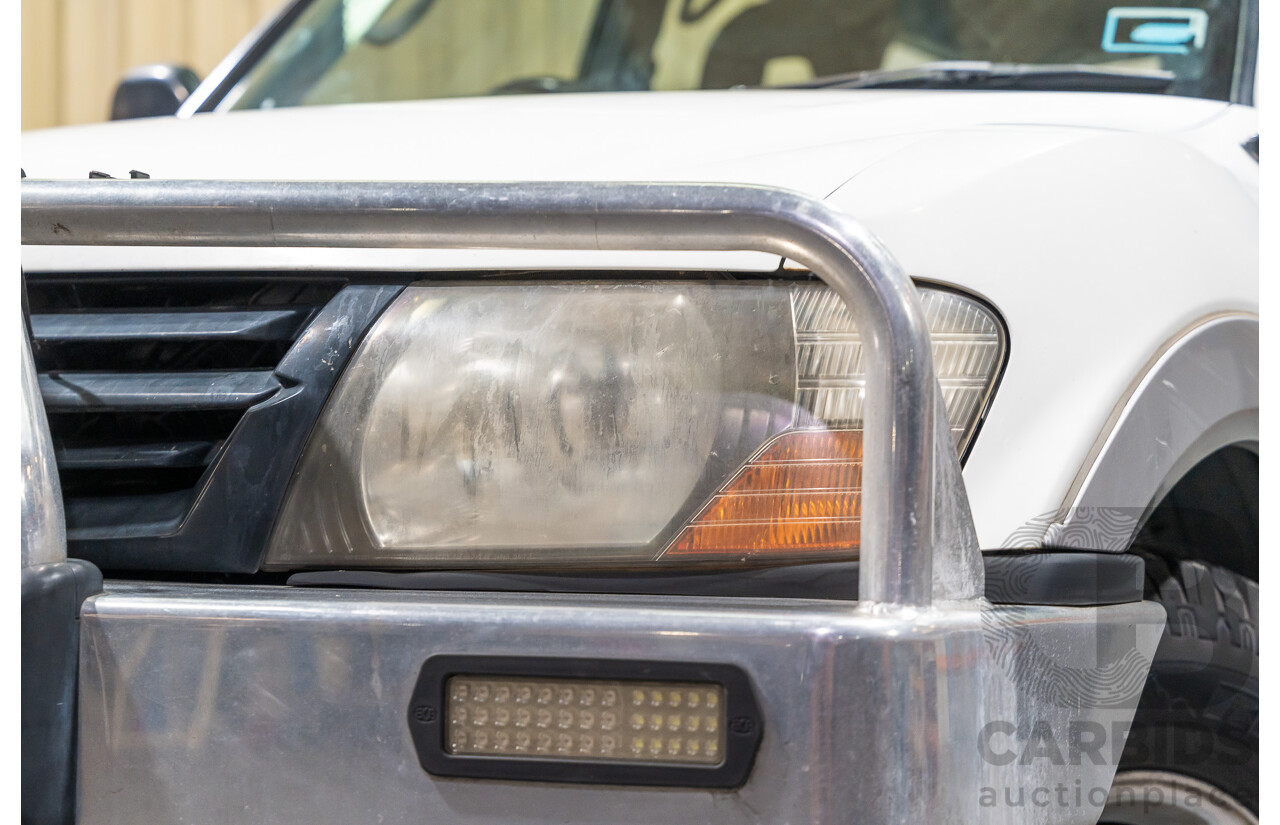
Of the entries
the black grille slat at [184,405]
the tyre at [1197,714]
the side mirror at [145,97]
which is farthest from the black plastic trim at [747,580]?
the side mirror at [145,97]

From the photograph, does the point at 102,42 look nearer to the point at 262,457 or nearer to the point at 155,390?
the point at 155,390

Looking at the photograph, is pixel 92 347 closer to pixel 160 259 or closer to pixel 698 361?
pixel 160 259

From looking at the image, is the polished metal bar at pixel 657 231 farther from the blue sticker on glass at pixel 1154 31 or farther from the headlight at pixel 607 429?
the blue sticker on glass at pixel 1154 31

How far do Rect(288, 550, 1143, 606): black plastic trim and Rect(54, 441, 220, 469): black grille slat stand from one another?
166mm

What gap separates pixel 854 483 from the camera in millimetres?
1077

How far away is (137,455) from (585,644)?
55 centimetres

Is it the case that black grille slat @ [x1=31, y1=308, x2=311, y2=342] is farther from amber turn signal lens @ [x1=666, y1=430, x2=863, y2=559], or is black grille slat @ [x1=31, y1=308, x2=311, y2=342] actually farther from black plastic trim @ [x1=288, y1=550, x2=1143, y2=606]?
amber turn signal lens @ [x1=666, y1=430, x2=863, y2=559]

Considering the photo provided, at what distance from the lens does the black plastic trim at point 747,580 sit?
1082 mm

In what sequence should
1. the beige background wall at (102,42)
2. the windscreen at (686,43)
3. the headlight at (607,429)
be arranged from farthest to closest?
1. the beige background wall at (102,42)
2. the windscreen at (686,43)
3. the headlight at (607,429)

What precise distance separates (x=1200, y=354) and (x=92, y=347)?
1196 millimetres

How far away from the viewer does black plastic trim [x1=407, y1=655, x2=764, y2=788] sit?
0.92m

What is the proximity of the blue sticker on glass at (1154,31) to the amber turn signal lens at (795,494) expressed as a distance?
1305mm

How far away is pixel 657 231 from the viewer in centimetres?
97

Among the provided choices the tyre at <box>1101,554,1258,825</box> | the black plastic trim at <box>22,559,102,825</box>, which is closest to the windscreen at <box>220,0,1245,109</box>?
the tyre at <box>1101,554,1258,825</box>
